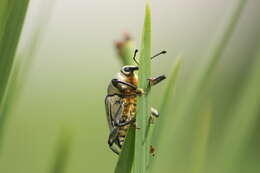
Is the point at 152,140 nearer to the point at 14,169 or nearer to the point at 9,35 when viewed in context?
the point at 9,35

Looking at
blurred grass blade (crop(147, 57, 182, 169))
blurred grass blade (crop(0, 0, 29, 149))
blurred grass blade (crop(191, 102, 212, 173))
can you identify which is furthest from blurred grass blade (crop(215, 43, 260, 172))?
blurred grass blade (crop(0, 0, 29, 149))

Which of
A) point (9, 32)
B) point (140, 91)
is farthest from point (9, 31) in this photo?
point (140, 91)

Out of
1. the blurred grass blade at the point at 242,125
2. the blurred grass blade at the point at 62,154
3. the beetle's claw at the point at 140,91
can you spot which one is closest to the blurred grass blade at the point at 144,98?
the beetle's claw at the point at 140,91

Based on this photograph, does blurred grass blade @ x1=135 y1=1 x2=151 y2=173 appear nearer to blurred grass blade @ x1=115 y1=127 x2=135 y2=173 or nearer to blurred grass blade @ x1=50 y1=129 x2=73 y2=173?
blurred grass blade @ x1=115 y1=127 x2=135 y2=173

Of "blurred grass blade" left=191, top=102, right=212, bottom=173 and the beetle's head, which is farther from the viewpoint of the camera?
the beetle's head

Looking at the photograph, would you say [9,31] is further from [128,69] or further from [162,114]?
[128,69]

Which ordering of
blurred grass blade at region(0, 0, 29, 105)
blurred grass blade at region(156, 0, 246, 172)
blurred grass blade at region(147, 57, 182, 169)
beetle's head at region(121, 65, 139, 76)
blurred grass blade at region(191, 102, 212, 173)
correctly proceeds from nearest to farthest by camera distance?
blurred grass blade at region(0, 0, 29, 105), blurred grass blade at region(147, 57, 182, 169), blurred grass blade at region(191, 102, 212, 173), blurred grass blade at region(156, 0, 246, 172), beetle's head at region(121, 65, 139, 76)

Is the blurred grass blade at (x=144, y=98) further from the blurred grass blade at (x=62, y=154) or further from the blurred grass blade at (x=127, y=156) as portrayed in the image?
the blurred grass blade at (x=62, y=154)
